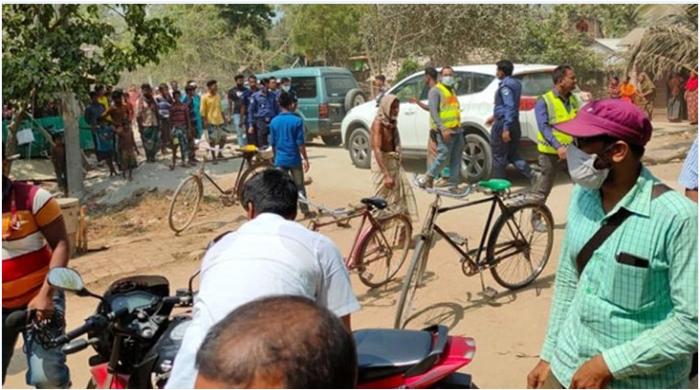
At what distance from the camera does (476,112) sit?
974 cm

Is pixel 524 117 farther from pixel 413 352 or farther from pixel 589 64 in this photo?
pixel 589 64

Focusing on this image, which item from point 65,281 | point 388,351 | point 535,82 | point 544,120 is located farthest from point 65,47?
point 388,351

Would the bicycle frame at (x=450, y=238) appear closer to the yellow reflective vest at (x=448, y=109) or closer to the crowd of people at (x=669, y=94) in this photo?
the yellow reflective vest at (x=448, y=109)

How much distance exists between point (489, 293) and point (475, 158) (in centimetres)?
451

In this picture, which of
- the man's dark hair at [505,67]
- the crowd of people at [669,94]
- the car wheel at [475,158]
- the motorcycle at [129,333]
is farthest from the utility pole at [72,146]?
the crowd of people at [669,94]

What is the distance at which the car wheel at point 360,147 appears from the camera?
11.6 m

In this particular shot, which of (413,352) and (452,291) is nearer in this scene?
(413,352)

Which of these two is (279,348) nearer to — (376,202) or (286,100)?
(376,202)

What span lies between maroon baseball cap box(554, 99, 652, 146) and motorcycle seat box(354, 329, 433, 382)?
933mm

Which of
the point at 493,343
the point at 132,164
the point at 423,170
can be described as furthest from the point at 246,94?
the point at 493,343

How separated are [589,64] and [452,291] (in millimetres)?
21320

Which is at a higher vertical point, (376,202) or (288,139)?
(288,139)

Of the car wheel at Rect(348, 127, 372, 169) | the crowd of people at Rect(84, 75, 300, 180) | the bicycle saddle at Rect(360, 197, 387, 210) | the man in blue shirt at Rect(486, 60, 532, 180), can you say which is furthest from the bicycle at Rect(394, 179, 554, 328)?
the crowd of people at Rect(84, 75, 300, 180)

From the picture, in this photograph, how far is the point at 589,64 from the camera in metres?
24.8
